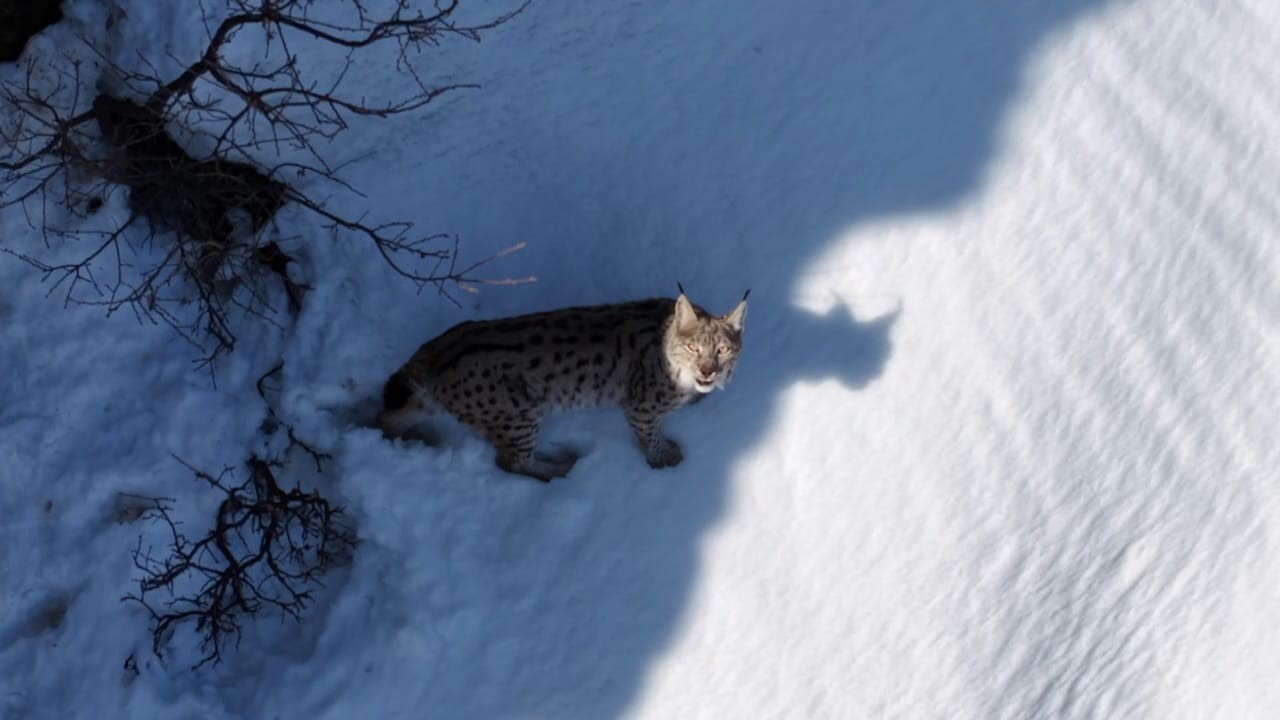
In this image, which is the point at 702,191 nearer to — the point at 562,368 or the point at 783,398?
the point at 783,398

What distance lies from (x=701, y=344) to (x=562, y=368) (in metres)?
0.83

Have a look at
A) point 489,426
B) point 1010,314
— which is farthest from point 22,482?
point 1010,314

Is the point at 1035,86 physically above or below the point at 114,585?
below

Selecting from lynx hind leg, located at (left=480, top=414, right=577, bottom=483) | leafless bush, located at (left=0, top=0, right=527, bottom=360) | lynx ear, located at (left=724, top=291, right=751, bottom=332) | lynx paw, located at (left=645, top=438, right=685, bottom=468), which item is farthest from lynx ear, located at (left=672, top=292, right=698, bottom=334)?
leafless bush, located at (left=0, top=0, right=527, bottom=360)

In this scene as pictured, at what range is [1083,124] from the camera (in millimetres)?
7258

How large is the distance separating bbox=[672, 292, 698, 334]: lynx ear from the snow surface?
3.03 feet

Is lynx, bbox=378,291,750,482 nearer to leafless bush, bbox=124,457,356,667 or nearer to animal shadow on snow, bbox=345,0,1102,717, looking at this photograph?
animal shadow on snow, bbox=345,0,1102,717

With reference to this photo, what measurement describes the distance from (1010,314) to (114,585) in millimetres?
5821

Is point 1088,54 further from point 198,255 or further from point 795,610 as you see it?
point 198,255

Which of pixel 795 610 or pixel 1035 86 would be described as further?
pixel 1035 86

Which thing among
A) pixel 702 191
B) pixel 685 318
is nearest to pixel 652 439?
pixel 685 318

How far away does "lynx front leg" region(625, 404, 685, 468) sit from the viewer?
6754 mm

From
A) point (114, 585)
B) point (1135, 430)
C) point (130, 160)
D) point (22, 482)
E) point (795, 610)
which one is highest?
point (130, 160)

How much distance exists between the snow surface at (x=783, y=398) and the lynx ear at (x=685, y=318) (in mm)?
924
